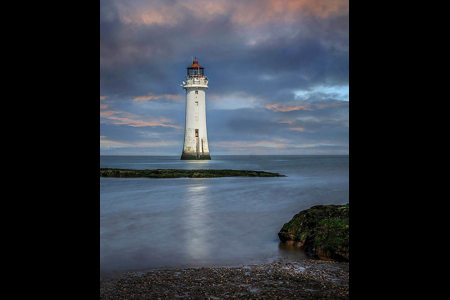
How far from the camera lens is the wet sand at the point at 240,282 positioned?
4863 mm

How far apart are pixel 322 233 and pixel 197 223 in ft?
21.0

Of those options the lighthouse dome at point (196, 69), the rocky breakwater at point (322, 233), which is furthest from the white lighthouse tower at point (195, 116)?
the rocky breakwater at point (322, 233)

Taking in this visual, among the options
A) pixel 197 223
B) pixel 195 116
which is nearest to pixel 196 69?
pixel 195 116

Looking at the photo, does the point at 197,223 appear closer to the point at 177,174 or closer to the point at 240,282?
the point at 240,282

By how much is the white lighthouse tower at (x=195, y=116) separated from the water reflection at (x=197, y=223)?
2490cm

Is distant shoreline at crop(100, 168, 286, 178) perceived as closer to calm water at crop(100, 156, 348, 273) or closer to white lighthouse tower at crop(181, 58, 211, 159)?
calm water at crop(100, 156, 348, 273)

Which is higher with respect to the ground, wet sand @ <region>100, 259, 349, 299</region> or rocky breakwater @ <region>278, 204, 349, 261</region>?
rocky breakwater @ <region>278, 204, 349, 261</region>

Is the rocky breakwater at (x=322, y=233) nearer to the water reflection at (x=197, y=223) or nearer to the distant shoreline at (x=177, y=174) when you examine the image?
the water reflection at (x=197, y=223)

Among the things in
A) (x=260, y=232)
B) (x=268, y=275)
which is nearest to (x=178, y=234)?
(x=260, y=232)

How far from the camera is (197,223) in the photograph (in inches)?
508

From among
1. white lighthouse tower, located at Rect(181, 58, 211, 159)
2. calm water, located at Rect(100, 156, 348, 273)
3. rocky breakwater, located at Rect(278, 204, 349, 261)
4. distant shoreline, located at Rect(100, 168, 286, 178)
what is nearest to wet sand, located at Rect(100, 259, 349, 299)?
rocky breakwater, located at Rect(278, 204, 349, 261)

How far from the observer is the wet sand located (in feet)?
16.0

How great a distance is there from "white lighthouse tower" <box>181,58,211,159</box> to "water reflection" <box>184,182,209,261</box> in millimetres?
24900
